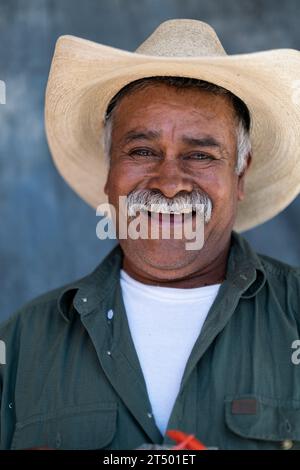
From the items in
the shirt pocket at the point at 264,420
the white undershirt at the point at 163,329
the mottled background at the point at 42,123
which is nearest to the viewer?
the shirt pocket at the point at 264,420

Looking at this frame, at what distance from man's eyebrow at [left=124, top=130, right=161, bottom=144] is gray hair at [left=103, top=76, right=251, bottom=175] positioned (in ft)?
0.45

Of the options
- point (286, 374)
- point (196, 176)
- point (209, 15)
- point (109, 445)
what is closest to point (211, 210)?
point (196, 176)

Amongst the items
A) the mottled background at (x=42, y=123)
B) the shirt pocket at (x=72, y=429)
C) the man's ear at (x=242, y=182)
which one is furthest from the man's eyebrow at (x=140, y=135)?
the mottled background at (x=42, y=123)

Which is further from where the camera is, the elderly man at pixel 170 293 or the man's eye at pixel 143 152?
the man's eye at pixel 143 152

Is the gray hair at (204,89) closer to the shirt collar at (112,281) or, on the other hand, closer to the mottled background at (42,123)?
the shirt collar at (112,281)

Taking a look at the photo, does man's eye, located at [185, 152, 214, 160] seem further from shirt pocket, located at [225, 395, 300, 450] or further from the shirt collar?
shirt pocket, located at [225, 395, 300, 450]

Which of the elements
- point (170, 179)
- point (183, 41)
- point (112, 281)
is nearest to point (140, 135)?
point (170, 179)

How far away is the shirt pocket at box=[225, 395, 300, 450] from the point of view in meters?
2.44

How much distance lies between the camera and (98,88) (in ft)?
9.49

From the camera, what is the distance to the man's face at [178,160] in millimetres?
2729

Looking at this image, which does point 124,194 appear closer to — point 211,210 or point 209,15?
point 211,210

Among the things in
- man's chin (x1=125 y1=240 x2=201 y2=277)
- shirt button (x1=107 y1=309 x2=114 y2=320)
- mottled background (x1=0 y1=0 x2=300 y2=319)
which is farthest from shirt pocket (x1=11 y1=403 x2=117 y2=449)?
mottled background (x1=0 y1=0 x2=300 y2=319)

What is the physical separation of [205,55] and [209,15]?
1131 millimetres

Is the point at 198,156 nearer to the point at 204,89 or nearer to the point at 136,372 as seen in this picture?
the point at 204,89
